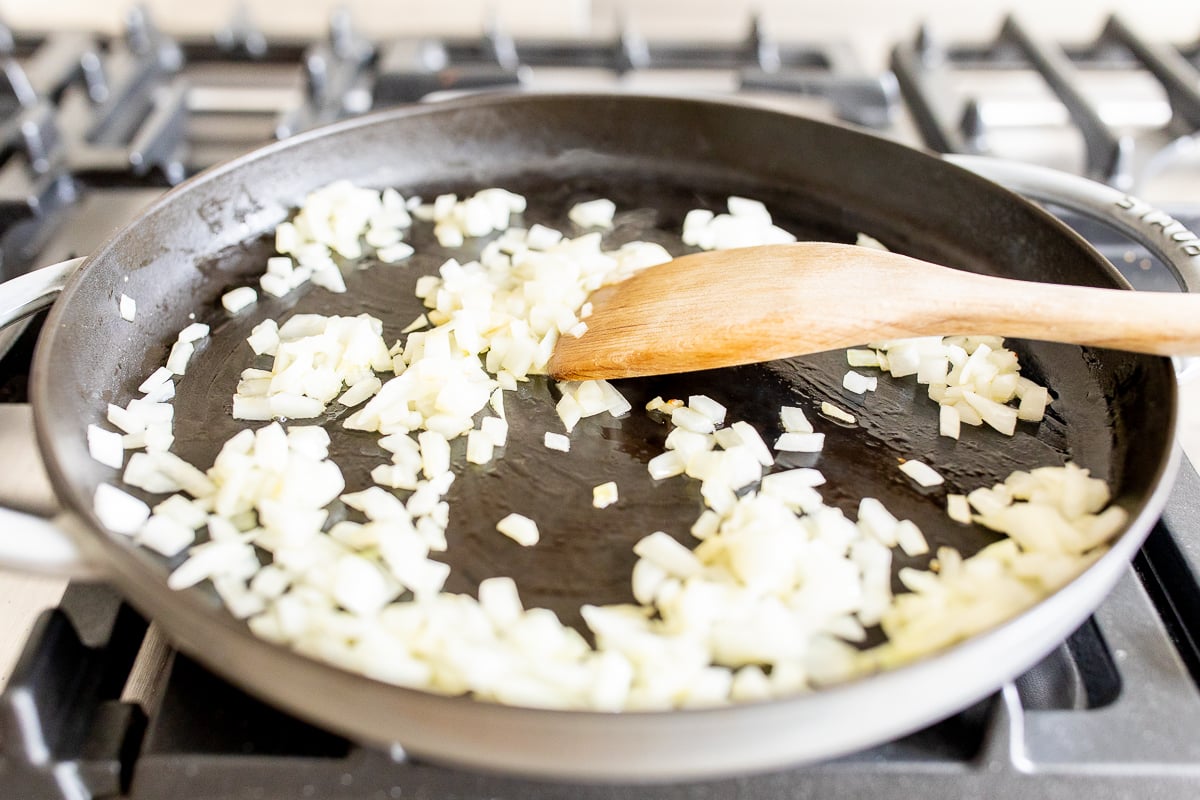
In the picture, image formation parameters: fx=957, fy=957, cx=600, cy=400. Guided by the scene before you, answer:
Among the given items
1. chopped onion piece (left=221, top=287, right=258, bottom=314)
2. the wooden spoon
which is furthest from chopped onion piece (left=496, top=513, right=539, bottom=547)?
chopped onion piece (left=221, top=287, right=258, bottom=314)

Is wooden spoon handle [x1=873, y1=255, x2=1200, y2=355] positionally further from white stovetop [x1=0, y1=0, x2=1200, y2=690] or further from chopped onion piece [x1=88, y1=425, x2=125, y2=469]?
white stovetop [x1=0, y1=0, x2=1200, y2=690]

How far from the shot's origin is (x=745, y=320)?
2.90ft

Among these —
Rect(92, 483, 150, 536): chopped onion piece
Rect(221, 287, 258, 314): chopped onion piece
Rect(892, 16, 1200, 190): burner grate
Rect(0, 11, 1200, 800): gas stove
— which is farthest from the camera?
Rect(892, 16, 1200, 190): burner grate

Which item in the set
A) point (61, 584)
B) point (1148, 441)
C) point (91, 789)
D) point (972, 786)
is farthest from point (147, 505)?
point (1148, 441)

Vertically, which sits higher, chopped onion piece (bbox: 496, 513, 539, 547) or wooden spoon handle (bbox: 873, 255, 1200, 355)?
wooden spoon handle (bbox: 873, 255, 1200, 355)

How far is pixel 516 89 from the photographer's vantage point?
1311mm

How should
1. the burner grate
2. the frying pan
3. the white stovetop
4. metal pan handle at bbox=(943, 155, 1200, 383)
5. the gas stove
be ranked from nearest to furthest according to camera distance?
the frying pan < the gas stove < metal pan handle at bbox=(943, 155, 1200, 383) < the burner grate < the white stovetop

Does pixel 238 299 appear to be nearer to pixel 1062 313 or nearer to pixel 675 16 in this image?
pixel 1062 313

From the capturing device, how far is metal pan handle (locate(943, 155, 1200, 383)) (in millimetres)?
872

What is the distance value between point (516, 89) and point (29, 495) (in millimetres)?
780

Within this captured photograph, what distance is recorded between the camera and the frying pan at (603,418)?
55cm

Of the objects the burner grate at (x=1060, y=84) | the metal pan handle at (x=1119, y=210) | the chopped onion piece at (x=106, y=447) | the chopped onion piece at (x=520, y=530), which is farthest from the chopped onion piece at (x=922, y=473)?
the chopped onion piece at (x=106, y=447)

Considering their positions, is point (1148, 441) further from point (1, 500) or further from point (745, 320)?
point (1, 500)

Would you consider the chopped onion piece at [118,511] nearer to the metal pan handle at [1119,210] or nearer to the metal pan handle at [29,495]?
the metal pan handle at [29,495]
